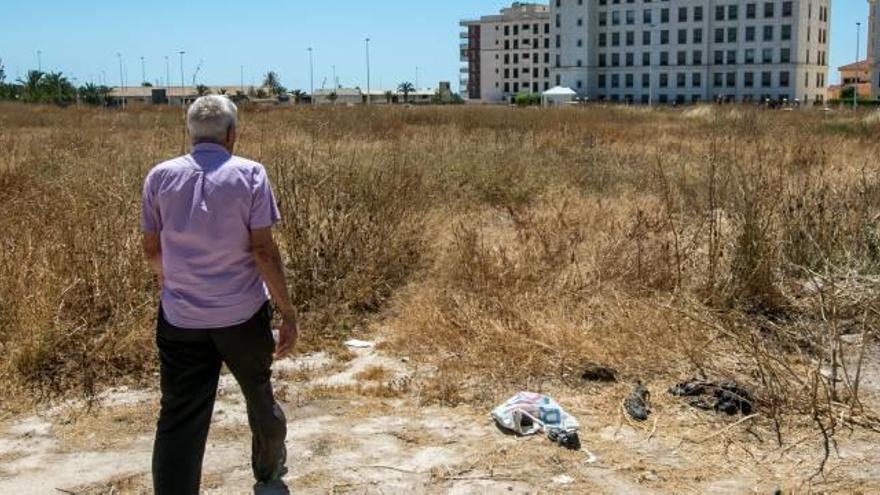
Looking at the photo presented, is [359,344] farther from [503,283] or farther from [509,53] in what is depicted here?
[509,53]

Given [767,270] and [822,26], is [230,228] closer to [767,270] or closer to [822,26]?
[767,270]

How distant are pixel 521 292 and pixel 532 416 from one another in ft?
7.32

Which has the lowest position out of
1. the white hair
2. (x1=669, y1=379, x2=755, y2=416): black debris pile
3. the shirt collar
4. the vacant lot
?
(x1=669, y1=379, x2=755, y2=416): black debris pile

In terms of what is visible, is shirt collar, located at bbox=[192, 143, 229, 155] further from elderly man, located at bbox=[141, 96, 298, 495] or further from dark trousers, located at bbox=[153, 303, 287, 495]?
dark trousers, located at bbox=[153, 303, 287, 495]

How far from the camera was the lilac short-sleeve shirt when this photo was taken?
3.23 metres

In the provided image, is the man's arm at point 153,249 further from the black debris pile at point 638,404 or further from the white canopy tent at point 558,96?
the white canopy tent at point 558,96

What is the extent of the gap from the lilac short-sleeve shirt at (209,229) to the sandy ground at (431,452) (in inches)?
39.0

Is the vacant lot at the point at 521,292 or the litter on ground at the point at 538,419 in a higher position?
the vacant lot at the point at 521,292

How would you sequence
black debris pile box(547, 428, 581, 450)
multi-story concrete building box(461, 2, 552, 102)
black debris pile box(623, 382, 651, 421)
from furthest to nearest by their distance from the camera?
multi-story concrete building box(461, 2, 552, 102) → black debris pile box(623, 382, 651, 421) → black debris pile box(547, 428, 581, 450)

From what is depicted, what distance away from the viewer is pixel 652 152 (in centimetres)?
1830

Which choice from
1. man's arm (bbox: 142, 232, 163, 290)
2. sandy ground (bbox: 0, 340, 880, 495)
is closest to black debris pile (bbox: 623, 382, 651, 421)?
sandy ground (bbox: 0, 340, 880, 495)

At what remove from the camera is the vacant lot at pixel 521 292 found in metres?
5.00

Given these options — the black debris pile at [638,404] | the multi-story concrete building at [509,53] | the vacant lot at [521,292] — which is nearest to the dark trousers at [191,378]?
the vacant lot at [521,292]

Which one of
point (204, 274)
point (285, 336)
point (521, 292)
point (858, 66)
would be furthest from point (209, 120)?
point (858, 66)
